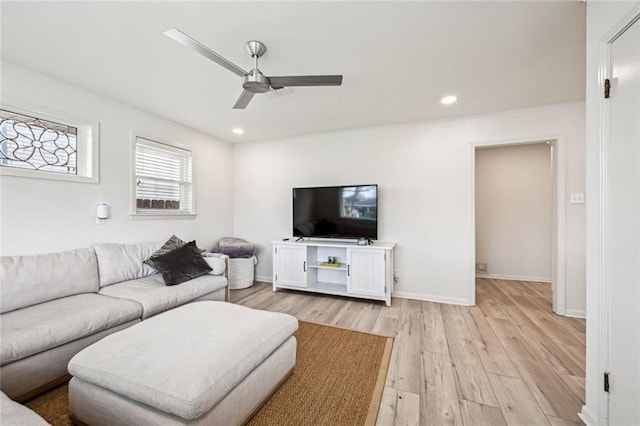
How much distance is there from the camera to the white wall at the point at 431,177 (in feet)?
9.32

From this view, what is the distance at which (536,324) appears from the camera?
8.52 feet

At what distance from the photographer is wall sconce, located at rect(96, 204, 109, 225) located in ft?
8.69

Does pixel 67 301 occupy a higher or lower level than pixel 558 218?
lower

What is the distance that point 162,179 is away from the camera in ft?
11.0

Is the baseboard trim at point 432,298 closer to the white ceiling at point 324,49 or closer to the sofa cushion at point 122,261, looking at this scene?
the white ceiling at point 324,49

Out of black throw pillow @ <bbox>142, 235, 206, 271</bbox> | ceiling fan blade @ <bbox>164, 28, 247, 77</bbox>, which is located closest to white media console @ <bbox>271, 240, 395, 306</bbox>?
black throw pillow @ <bbox>142, 235, 206, 271</bbox>

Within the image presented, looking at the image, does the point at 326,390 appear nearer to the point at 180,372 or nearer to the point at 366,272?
the point at 180,372

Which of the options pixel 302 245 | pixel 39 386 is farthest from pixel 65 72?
pixel 302 245

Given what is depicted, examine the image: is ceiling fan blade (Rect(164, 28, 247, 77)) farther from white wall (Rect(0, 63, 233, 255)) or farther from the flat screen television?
the flat screen television

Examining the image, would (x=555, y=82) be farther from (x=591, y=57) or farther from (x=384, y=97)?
(x=384, y=97)

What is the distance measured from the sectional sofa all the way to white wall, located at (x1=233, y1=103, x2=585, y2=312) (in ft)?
6.91

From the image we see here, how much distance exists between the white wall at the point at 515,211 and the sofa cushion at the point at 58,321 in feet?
16.7

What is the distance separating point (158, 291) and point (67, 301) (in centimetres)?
61

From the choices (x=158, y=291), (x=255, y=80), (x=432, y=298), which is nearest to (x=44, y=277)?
(x=158, y=291)
